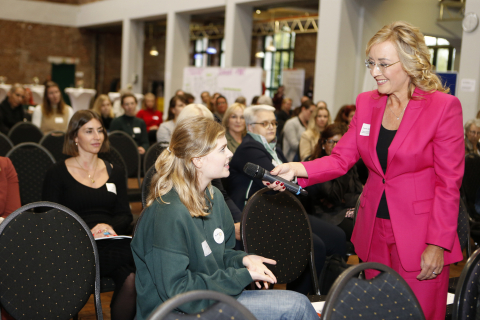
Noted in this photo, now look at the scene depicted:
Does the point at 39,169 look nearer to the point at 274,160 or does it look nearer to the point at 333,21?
the point at 274,160

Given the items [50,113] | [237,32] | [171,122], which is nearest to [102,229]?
[171,122]

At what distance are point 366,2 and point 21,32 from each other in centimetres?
1287

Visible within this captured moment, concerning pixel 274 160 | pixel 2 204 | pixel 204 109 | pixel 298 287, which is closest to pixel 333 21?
pixel 204 109

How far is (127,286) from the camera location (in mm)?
2369

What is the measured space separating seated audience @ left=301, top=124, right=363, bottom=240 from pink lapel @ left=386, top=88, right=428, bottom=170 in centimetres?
166

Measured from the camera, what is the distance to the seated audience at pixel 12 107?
7012mm

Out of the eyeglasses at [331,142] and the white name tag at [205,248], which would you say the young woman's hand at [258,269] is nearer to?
the white name tag at [205,248]

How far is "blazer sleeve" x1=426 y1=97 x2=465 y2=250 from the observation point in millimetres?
1660

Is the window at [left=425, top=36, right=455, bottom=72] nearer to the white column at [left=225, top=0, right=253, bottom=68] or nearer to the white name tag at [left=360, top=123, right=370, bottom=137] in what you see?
the white column at [left=225, top=0, right=253, bottom=68]

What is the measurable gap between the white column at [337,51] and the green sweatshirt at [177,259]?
6.67 metres

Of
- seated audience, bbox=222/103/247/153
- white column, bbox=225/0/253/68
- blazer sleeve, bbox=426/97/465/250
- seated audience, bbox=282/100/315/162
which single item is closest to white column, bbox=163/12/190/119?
white column, bbox=225/0/253/68

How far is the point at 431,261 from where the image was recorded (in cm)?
169

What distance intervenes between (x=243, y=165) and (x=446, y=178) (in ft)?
4.97

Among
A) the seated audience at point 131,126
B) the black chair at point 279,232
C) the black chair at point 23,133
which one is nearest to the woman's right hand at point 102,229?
the black chair at point 279,232
